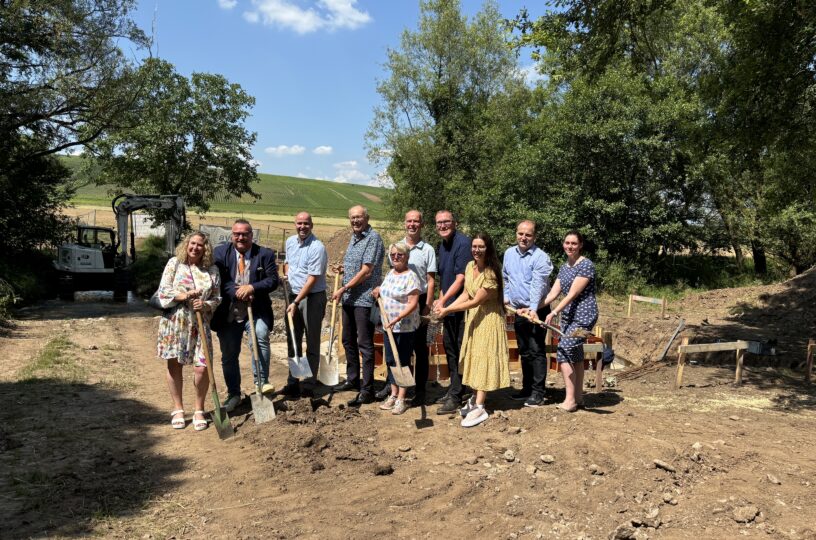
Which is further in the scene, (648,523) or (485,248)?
(485,248)

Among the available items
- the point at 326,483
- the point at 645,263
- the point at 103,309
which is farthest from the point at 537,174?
the point at 326,483

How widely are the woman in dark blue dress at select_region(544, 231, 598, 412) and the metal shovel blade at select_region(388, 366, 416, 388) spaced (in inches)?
56.1

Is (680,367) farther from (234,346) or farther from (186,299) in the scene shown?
(186,299)

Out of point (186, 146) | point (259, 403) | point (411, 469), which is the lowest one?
point (411, 469)

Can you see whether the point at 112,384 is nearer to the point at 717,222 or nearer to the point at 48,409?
the point at 48,409

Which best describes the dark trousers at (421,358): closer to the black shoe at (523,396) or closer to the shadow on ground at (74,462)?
the black shoe at (523,396)

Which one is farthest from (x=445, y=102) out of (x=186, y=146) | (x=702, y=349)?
(x=702, y=349)

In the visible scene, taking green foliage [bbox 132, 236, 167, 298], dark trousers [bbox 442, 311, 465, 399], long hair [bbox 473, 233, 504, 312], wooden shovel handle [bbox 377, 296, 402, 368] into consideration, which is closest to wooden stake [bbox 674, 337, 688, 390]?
dark trousers [bbox 442, 311, 465, 399]

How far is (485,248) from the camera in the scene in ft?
15.7

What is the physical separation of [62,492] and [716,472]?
458 cm

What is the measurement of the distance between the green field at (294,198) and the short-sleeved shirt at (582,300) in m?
58.1

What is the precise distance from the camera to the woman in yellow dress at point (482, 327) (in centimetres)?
481

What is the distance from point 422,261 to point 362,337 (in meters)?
0.95

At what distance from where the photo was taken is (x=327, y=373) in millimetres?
5781
